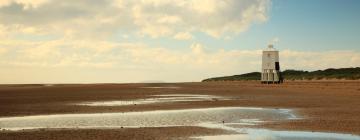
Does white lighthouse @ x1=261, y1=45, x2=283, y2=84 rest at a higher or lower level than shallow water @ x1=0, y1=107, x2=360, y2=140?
higher

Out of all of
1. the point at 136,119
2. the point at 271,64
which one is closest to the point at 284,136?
the point at 136,119

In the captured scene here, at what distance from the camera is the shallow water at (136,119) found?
24.4 m

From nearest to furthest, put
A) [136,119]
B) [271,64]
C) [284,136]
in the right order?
[284,136] → [136,119] → [271,64]

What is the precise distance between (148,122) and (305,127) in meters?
7.62

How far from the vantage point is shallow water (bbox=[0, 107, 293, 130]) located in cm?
2438

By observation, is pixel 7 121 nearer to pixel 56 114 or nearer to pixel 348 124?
pixel 56 114

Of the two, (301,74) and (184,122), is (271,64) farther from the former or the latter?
(301,74)

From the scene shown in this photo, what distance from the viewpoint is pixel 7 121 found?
2664 cm

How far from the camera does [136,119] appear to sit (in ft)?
88.4

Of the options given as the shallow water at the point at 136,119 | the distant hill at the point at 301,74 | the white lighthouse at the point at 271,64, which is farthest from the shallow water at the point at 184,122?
the distant hill at the point at 301,74

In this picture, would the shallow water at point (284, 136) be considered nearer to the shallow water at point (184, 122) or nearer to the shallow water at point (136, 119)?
the shallow water at point (184, 122)

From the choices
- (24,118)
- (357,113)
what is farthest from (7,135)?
(357,113)

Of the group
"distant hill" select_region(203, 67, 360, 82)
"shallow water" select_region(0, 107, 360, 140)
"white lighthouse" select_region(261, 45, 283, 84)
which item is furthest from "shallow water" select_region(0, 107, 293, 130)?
"distant hill" select_region(203, 67, 360, 82)

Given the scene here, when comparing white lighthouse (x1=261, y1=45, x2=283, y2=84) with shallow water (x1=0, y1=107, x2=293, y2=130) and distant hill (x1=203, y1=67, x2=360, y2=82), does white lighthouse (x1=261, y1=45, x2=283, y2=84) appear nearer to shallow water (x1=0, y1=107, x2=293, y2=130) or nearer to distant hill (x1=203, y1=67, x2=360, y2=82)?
distant hill (x1=203, y1=67, x2=360, y2=82)
